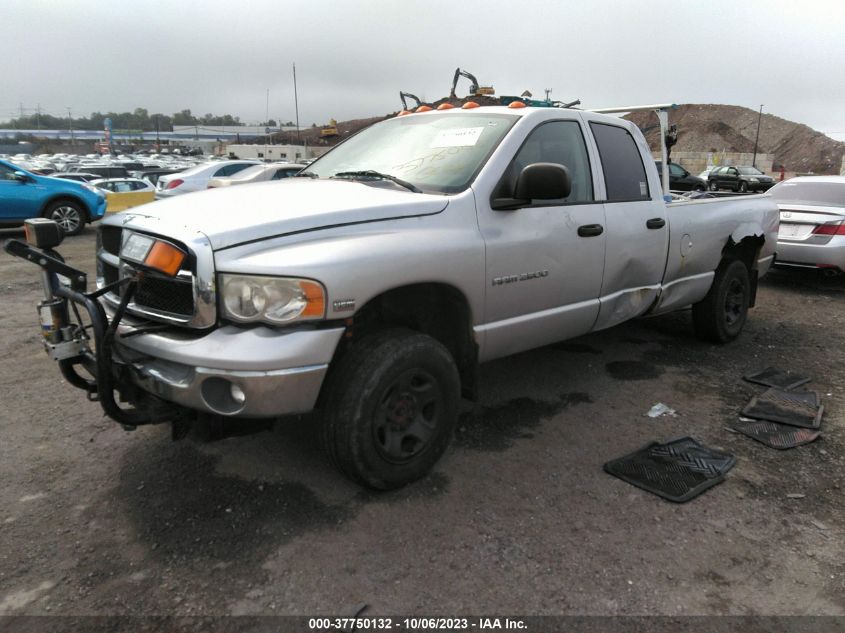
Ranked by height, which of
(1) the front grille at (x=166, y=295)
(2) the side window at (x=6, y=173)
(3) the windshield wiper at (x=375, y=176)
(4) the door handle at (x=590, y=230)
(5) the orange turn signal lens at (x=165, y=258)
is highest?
(3) the windshield wiper at (x=375, y=176)

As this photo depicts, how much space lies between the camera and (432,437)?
10.3 feet

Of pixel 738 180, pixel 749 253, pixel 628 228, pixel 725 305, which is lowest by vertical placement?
pixel 738 180

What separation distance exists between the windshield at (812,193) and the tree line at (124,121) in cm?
13557

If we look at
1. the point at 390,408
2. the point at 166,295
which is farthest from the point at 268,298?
the point at 390,408

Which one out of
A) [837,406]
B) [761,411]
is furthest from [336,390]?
[837,406]

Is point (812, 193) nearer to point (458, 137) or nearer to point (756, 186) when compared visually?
point (458, 137)

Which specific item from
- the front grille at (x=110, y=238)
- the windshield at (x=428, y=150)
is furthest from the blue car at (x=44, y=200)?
the windshield at (x=428, y=150)

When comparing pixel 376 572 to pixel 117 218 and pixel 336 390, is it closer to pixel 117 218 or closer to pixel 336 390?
pixel 336 390

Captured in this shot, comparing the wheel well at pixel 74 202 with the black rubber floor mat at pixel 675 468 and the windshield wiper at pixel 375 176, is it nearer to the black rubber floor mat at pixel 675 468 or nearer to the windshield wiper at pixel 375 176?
the windshield wiper at pixel 375 176

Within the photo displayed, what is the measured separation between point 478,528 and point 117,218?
A: 240cm

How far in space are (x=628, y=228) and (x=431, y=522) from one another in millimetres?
2437

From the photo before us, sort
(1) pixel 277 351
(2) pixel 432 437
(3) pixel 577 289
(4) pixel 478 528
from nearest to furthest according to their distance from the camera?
(1) pixel 277 351
(4) pixel 478 528
(2) pixel 432 437
(3) pixel 577 289

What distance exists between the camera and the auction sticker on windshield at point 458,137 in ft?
11.8

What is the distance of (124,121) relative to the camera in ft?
478
